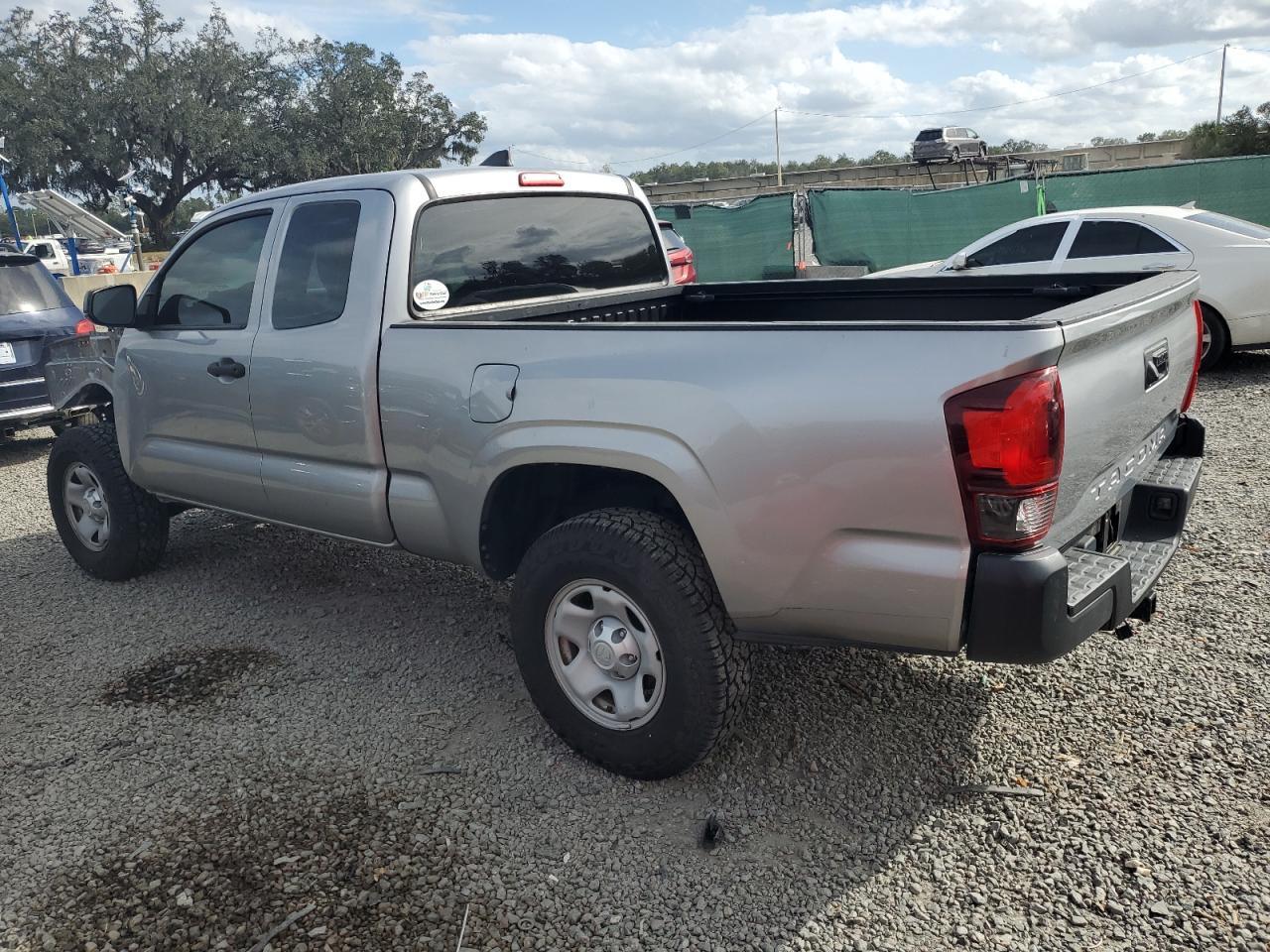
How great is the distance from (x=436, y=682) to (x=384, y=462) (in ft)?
3.09

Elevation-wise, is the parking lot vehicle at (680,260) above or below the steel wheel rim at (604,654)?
above

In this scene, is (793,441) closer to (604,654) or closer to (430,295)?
(604,654)

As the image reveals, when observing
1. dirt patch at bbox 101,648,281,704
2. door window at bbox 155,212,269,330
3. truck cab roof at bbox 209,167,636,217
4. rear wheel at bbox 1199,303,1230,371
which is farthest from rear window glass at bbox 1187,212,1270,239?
dirt patch at bbox 101,648,281,704

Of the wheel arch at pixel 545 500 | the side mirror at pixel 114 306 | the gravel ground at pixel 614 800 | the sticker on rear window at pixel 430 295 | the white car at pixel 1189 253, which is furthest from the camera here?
the white car at pixel 1189 253

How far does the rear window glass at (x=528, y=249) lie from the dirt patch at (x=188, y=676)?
1756 mm

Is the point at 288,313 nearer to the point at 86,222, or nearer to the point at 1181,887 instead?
the point at 1181,887

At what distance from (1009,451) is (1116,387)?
64cm

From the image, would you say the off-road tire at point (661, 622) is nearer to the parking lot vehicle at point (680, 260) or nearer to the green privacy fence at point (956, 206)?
the parking lot vehicle at point (680, 260)

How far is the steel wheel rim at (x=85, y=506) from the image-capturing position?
5259 mm

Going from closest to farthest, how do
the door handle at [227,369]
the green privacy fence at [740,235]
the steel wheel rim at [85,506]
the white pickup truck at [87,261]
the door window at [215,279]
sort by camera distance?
the door handle at [227,369] < the door window at [215,279] < the steel wheel rim at [85,506] < the green privacy fence at [740,235] < the white pickup truck at [87,261]

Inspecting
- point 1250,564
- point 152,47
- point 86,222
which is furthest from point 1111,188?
point 152,47

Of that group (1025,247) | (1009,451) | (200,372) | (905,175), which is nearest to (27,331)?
(200,372)

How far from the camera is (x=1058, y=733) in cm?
327

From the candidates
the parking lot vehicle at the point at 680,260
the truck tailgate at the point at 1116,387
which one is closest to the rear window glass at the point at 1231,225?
the parking lot vehicle at the point at 680,260
